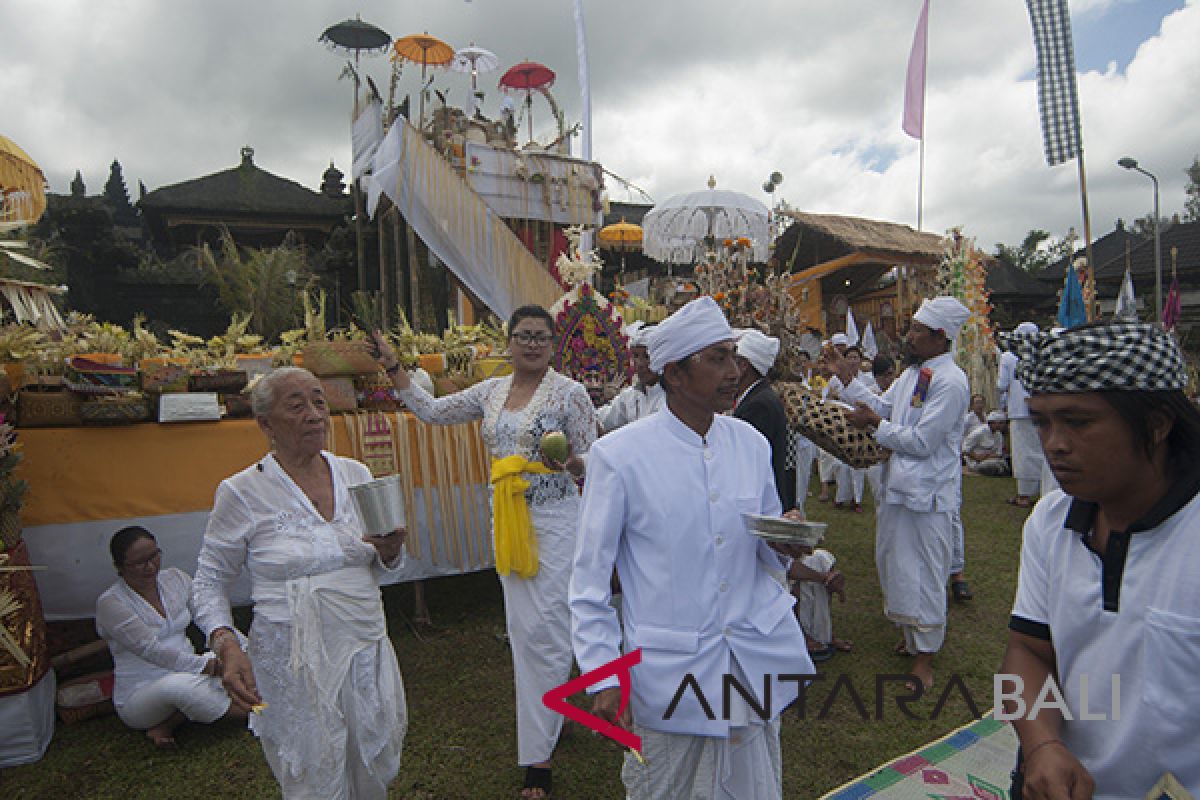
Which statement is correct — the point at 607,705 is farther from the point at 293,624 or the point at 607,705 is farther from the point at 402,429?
the point at 402,429

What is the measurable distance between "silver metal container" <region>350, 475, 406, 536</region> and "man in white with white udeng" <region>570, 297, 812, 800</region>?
727mm

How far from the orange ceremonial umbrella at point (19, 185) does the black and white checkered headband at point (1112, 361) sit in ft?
16.9

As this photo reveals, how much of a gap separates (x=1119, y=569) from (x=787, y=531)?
0.70m

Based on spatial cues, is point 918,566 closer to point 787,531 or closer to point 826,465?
point 787,531

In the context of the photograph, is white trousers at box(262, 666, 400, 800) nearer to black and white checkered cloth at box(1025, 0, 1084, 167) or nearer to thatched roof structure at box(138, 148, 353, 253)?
black and white checkered cloth at box(1025, 0, 1084, 167)

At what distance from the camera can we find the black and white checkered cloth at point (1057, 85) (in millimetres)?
7918

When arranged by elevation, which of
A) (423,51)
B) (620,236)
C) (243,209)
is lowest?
(620,236)

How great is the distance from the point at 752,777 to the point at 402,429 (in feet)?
12.6

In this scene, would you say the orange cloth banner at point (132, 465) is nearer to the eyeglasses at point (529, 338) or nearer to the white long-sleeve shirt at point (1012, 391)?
the eyeglasses at point (529, 338)

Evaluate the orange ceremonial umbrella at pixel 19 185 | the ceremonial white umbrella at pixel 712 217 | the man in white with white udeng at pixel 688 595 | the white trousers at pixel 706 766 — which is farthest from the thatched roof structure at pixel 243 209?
the white trousers at pixel 706 766

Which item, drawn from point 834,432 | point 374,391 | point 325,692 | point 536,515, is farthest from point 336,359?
point 834,432

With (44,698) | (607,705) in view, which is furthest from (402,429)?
(607,705)

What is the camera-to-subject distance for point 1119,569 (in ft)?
4.41

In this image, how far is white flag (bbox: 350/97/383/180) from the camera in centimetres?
1379
